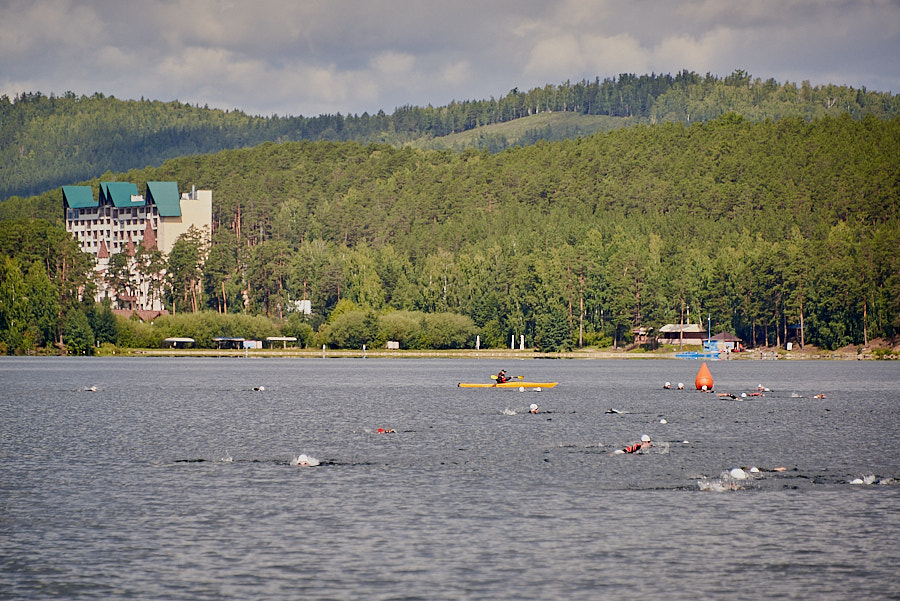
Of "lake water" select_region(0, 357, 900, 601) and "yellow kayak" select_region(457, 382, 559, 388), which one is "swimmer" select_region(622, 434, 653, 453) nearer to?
"lake water" select_region(0, 357, 900, 601)

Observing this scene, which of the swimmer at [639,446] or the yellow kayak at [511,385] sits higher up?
the yellow kayak at [511,385]

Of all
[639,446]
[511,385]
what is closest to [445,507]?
[639,446]

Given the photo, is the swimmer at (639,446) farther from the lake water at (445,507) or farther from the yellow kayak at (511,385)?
the yellow kayak at (511,385)

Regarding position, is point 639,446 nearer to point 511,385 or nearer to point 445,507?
point 445,507

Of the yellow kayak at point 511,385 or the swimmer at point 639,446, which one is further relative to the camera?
the yellow kayak at point 511,385

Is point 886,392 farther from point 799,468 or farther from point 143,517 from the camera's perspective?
point 143,517

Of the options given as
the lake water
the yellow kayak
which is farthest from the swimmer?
the yellow kayak

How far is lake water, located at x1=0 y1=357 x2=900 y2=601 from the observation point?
2773 cm

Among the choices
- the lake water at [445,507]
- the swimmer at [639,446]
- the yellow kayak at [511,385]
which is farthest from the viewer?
the yellow kayak at [511,385]

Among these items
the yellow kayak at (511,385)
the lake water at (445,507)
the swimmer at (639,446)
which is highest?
the yellow kayak at (511,385)

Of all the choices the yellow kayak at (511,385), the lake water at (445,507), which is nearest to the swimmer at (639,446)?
the lake water at (445,507)

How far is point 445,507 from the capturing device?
3741cm

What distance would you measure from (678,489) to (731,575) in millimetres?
13028

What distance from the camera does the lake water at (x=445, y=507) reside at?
2773cm
